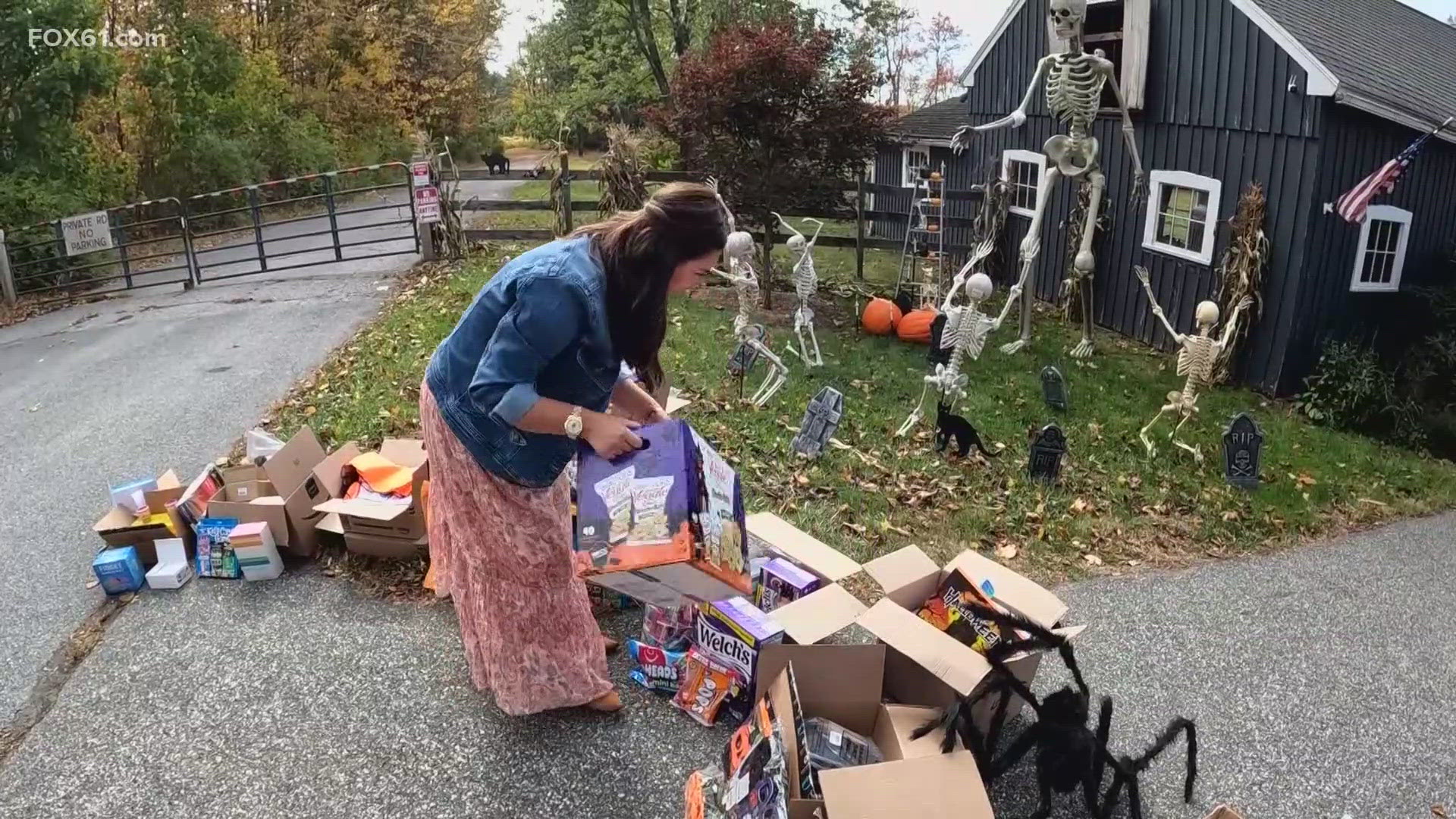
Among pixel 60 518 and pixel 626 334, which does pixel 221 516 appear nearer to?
pixel 60 518

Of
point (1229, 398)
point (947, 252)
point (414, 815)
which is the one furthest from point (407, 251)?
point (414, 815)

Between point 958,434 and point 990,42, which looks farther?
point 990,42

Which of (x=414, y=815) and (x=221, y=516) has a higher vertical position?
(x=221, y=516)

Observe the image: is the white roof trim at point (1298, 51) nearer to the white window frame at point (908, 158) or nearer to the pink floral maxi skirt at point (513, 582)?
the pink floral maxi skirt at point (513, 582)

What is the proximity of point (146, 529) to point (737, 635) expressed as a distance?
3.08 meters

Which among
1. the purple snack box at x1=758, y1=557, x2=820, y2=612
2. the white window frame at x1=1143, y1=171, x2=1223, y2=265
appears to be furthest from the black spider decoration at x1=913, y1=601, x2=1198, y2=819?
the white window frame at x1=1143, y1=171, x2=1223, y2=265

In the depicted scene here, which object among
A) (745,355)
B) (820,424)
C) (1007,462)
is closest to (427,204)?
(745,355)

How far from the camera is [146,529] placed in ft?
15.0

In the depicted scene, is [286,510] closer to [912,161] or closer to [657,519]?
[657,519]

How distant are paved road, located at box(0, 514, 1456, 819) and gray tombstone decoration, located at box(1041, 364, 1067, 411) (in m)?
2.49

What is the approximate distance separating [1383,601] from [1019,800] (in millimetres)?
2672

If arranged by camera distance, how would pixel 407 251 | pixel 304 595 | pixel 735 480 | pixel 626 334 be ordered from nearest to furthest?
pixel 626 334 < pixel 735 480 < pixel 304 595 < pixel 407 251

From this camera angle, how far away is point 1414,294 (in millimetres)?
8102

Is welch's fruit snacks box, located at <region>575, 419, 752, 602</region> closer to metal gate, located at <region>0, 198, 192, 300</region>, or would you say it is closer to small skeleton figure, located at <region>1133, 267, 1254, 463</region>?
small skeleton figure, located at <region>1133, 267, 1254, 463</region>
